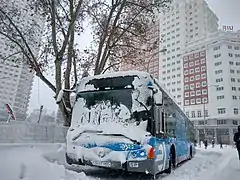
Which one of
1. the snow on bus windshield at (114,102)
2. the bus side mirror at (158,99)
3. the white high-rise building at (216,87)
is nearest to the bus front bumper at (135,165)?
the snow on bus windshield at (114,102)

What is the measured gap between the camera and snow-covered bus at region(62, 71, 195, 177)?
6957mm

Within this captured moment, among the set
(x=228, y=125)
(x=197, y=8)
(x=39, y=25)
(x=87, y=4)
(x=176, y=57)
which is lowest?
(x=228, y=125)

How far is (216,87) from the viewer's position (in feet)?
249

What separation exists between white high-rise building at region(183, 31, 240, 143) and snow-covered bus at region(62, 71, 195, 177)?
6577cm

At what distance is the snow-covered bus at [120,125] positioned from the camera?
696 cm

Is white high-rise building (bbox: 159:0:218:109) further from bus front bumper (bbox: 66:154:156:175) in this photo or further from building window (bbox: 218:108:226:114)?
bus front bumper (bbox: 66:154:156:175)

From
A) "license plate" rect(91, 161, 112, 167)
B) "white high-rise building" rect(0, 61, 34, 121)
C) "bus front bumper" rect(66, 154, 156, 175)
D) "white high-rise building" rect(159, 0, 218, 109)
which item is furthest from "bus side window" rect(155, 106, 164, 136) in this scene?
"white high-rise building" rect(159, 0, 218, 109)

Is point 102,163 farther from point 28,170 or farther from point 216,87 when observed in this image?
point 216,87

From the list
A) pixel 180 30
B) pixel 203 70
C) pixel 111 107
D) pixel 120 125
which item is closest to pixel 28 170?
pixel 120 125

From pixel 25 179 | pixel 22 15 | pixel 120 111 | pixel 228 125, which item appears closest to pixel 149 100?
pixel 120 111

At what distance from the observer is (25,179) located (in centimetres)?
532

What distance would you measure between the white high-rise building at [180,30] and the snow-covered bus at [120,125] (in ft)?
293

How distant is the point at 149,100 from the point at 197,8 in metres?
104

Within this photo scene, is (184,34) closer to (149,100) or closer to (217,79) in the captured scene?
(217,79)
